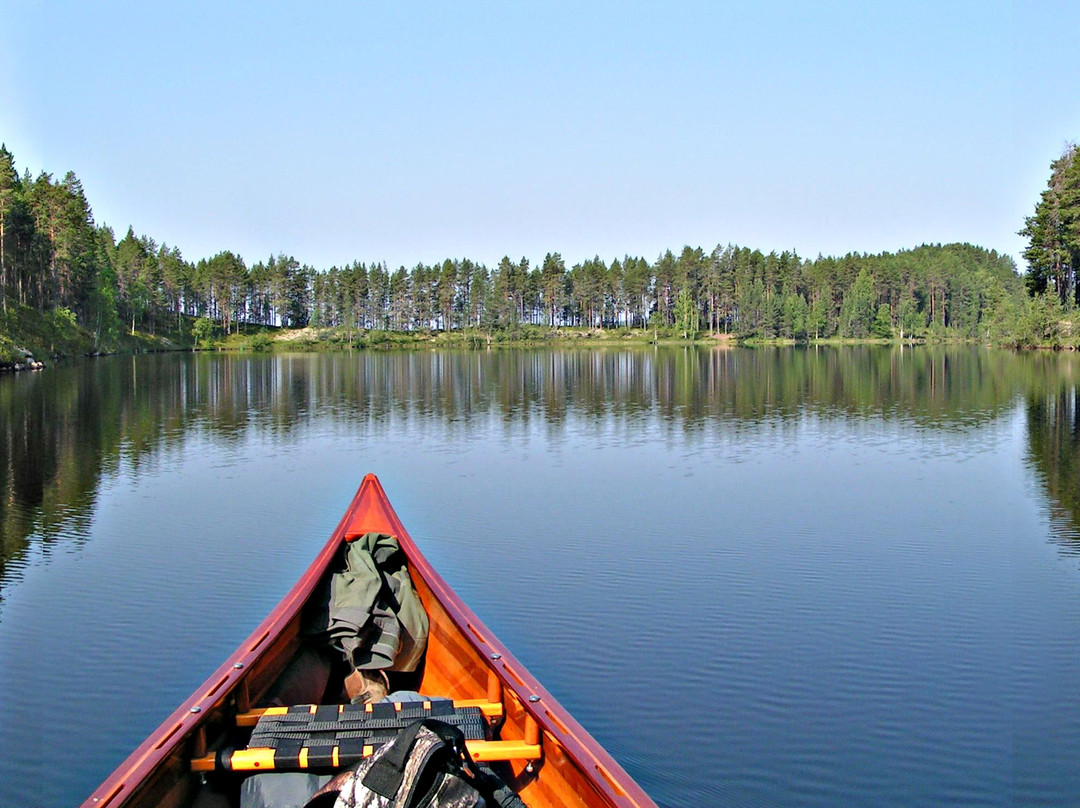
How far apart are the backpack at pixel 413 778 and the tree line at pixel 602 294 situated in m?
123

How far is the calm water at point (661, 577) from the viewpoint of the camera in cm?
790

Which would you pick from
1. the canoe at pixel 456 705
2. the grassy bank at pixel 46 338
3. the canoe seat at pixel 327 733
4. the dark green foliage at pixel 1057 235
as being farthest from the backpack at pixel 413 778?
the dark green foliage at pixel 1057 235

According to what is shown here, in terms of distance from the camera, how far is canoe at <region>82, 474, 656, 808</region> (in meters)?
5.04

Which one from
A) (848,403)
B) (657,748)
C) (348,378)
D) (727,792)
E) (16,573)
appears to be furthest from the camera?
(348,378)

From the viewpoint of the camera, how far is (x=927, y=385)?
47812mm

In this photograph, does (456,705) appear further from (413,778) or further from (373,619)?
(413,778)

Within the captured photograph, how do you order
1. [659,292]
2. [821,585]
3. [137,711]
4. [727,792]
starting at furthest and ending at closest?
[659,292], [821,585], [137,711], [727,792]

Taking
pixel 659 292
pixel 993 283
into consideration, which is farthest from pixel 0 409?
pixel 993 283

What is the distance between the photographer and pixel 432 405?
131ft

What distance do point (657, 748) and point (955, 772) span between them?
2.31 m

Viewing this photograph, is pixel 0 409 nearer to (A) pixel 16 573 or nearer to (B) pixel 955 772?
(A) pixel 16 573

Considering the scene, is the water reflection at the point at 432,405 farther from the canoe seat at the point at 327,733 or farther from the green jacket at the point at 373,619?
the canoe seat at the point at 327,733

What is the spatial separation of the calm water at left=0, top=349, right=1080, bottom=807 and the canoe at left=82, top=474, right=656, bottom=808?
145 cm

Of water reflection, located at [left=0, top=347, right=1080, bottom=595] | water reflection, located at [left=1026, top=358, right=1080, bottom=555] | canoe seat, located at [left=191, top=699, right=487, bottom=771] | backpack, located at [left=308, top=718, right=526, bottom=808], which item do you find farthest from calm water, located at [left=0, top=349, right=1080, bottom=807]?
backpack, located at [left=308, top=718, right=526, bottom=808]
